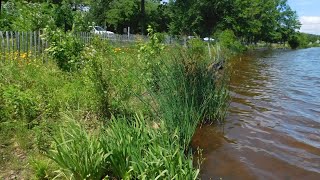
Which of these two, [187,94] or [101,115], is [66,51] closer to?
[101,115]

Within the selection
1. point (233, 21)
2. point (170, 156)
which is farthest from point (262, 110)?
point (233, 21)

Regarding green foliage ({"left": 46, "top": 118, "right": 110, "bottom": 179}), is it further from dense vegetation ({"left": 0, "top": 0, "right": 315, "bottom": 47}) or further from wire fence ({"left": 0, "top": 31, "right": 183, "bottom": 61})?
dense vegetation ({"left": 0, "top": 0, "right": 315, "bottom": 47})

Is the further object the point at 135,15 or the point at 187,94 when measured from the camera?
the point at 135,15

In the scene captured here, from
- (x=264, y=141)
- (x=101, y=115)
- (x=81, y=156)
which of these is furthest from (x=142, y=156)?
(x=264, y=141)

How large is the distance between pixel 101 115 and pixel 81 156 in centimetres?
188

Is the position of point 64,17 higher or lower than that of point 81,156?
higher

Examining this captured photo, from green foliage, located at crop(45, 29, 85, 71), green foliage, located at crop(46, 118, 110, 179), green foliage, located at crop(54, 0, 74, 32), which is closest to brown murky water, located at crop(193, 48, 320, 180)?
green foliage, located at crop(46, 118, 110, 179)

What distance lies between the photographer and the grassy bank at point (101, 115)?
11.4ft

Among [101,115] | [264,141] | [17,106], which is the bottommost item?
[264,141]

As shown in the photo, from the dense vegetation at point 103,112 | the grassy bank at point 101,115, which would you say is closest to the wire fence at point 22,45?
the dense vegetation at point 103,112

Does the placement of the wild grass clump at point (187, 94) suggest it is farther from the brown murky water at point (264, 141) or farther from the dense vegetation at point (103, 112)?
the brown murky water at point (264, 141)

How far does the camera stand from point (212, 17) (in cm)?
3666

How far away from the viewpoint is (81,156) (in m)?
3.38

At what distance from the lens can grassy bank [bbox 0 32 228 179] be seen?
348cm
